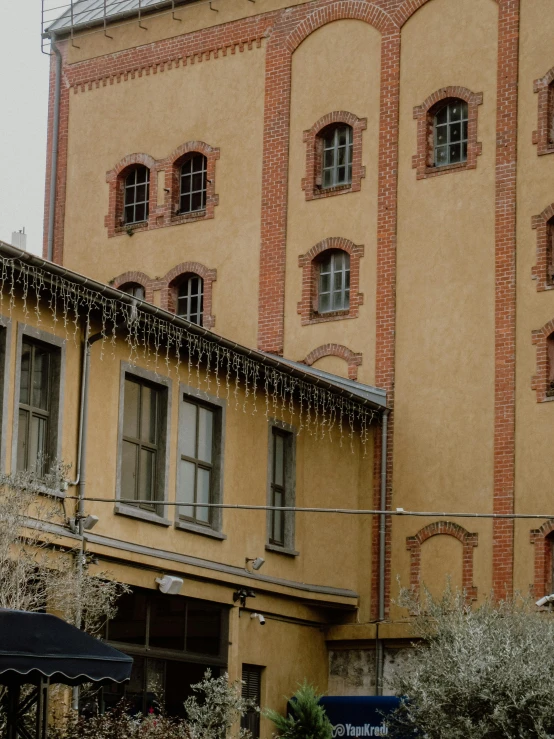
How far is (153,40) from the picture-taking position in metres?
35.3

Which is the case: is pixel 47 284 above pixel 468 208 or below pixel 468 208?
below

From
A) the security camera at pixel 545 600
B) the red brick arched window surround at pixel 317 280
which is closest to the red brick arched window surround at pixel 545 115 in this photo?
the red brick arched window surround at pixel 317 280

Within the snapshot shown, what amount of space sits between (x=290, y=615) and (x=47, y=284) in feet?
28.7

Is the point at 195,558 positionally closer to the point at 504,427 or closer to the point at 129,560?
the point at 129,560

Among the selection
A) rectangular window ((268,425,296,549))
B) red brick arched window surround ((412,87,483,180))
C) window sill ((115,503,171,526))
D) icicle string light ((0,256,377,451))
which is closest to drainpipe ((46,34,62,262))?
red brick arched window surround ((412,87,483,180))

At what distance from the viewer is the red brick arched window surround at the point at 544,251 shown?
29.1 m

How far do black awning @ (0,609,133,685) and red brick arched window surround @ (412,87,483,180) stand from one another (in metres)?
17.1

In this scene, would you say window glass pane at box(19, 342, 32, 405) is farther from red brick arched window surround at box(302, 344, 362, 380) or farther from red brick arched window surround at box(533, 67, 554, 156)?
red brick arched window surround at box(533, 67, 554, 156)

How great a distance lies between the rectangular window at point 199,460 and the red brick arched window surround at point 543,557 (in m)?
5.91

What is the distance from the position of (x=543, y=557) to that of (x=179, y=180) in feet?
38.8

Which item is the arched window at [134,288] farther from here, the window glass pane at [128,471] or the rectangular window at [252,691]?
the window glass pane at [128,471]

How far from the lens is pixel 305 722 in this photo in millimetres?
25938

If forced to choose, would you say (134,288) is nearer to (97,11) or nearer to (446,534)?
(97,11)

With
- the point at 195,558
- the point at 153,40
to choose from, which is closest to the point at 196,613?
the point at 195,558
